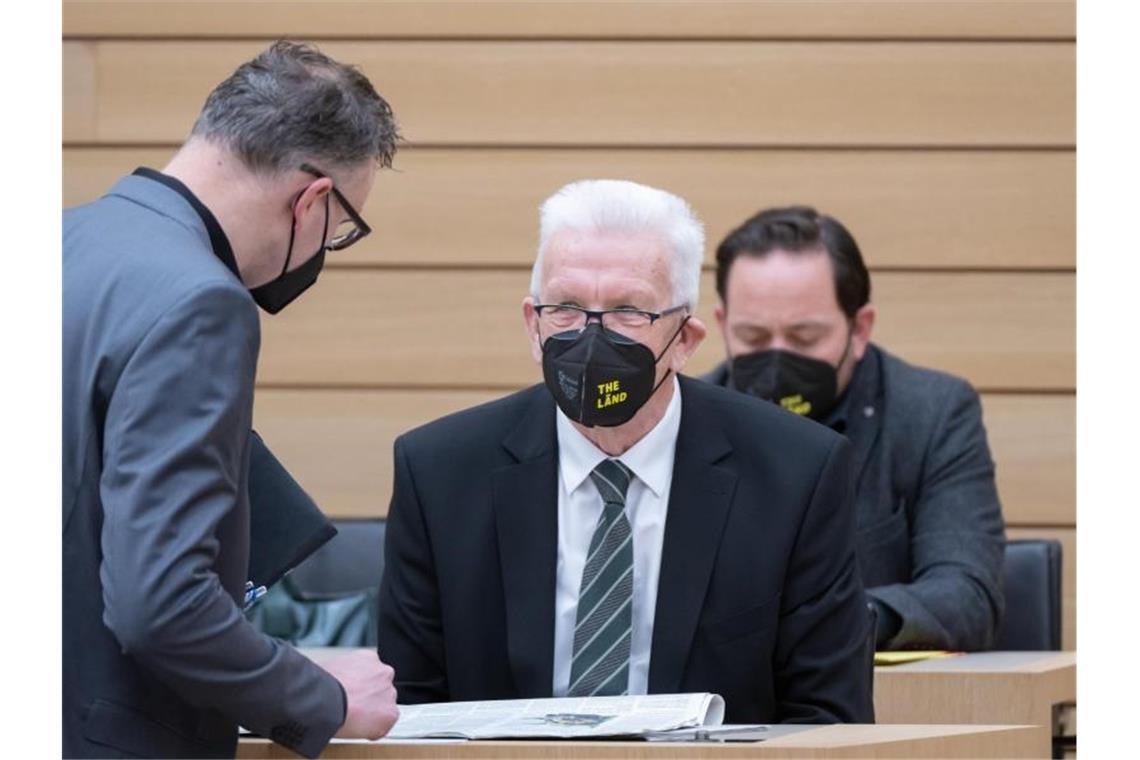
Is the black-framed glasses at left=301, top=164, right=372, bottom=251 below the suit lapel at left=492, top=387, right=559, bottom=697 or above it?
above

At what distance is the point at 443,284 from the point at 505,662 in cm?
288

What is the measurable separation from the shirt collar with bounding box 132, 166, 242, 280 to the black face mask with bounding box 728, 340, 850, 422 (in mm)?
2026

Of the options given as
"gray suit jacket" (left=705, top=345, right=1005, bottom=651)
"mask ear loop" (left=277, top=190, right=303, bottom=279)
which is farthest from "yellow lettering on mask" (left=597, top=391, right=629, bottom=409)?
"gray suit jacket" (left=705, top=345, right=1005, bottom=651)

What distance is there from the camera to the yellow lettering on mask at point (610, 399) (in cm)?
279

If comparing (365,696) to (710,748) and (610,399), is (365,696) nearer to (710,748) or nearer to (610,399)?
(710,748)

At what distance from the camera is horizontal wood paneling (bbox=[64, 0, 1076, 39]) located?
5523 millimetres

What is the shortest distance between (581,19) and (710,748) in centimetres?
382

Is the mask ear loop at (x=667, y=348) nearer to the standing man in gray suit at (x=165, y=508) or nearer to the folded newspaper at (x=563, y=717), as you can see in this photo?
the folded newspaper at (x=563, y=717)

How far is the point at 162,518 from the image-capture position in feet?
6.48

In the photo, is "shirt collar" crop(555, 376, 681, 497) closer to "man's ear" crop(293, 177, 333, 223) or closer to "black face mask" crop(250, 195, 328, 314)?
"black face mask" crop(250, 195, 328, 314)

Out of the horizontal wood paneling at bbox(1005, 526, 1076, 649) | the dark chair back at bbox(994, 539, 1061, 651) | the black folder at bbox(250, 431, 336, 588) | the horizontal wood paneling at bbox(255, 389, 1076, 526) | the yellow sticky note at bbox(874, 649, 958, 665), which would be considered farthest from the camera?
the horizontal wood paneling at bbox(255, 389, 1076, 526)

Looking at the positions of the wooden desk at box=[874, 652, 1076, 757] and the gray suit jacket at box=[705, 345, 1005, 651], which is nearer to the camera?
the wooden desk at box=[874, 652, 1076, 757]

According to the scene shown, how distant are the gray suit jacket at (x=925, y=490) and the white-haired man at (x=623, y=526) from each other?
1074 millimetres
